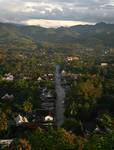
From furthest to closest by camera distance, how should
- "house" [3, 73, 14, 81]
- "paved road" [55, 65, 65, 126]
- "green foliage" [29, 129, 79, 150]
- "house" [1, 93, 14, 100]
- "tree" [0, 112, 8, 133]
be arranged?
"house" [3, 73, 14, 81], "house" [1, 93, 14, 100], "paved road" [55, 65, 65, 126], "tree" [0, 112, 8, 133], "green foliage" [29, 129, 79, 150]

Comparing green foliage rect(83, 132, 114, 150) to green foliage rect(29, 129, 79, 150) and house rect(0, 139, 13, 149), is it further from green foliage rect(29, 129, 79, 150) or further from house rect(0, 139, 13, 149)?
house rect(0, 139, 13, 149)

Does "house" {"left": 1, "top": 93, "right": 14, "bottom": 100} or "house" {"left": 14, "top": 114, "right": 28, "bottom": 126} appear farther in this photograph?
"house" {"left": 1, "top": 93, "right": 14, "bottom": 100}

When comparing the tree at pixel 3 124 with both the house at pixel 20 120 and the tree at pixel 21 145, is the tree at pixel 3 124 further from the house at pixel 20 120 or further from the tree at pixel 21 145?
the tree at pixel 21 145

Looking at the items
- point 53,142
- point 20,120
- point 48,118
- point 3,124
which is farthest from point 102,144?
point 48,118

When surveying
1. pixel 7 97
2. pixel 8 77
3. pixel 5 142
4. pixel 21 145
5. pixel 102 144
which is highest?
pixel 102 144

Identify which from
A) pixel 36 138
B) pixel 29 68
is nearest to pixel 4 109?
pixel 36 138

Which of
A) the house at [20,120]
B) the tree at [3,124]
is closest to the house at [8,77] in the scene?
the house at [20,120]

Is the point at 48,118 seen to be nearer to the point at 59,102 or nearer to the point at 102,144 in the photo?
the point at 59,102

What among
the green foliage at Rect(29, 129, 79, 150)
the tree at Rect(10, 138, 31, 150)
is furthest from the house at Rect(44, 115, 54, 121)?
the tree at Rect(10, 138, 31, 150)

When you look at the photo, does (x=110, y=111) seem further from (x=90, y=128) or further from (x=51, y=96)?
(x=51, y=96)

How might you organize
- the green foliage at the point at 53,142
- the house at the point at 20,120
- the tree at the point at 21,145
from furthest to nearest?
the house at the point at 20,120 < the tree at the point at 21,145 < the green foliage at the point at 53,142

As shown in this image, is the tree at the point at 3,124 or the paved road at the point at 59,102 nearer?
the tree at the point at 3,124
